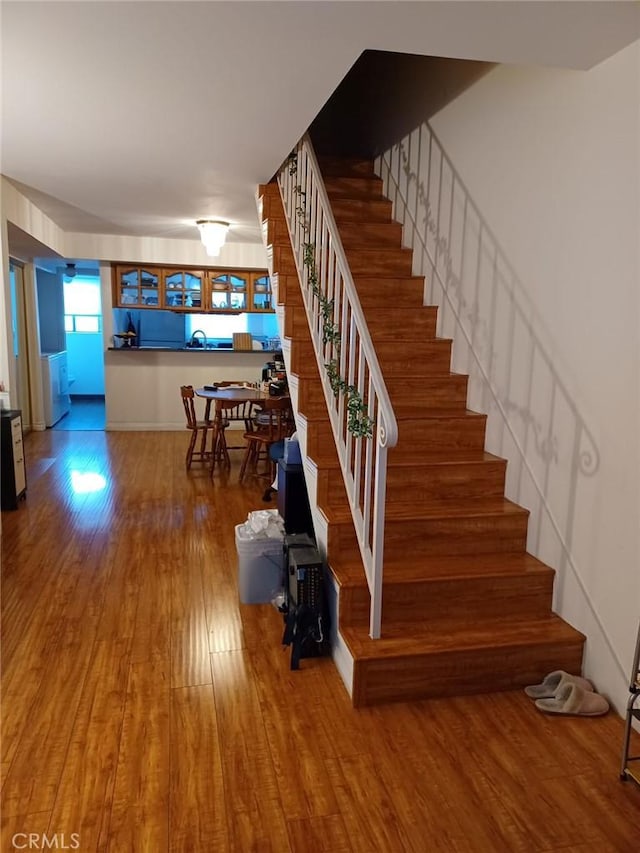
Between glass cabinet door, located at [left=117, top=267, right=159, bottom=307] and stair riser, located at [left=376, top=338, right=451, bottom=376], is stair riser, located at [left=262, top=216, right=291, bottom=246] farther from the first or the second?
glass cabinet door, located at [left=117, top=267, right=159, bottom=307]

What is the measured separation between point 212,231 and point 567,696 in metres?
4.94

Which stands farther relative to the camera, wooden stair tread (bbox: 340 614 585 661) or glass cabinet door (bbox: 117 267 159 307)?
glass cabinet door (bbox: 117 267 159 307)

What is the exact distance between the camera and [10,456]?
4445 mm

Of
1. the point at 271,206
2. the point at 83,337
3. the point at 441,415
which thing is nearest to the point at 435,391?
the point at 441,415

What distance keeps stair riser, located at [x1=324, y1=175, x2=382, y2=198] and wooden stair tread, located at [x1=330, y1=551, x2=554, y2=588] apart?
9.93 feet

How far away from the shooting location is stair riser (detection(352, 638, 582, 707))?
7.46ft

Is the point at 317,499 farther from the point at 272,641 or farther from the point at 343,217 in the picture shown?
the point at 343,217

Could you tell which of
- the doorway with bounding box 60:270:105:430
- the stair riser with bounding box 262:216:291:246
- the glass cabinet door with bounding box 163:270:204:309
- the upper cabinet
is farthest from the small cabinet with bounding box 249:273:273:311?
the stair riser with bounding box 262:216:291:246

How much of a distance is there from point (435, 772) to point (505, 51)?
2.60 metres

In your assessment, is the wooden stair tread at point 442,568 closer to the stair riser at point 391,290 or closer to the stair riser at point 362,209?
the stair riser at point 391,290

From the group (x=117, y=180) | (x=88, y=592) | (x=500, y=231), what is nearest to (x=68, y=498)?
(x=88, y=592)

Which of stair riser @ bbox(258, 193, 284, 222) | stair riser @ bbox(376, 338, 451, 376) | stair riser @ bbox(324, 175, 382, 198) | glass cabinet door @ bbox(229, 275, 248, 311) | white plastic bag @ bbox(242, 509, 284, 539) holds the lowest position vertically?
white plastic bag @ bbox(242, 509, 284, 539)

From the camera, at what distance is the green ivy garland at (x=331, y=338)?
2.48m

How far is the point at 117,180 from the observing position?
4164 millimetres
